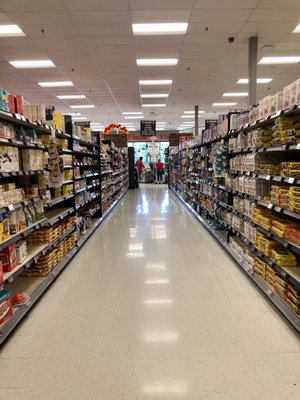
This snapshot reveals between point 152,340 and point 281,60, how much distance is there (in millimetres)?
7820

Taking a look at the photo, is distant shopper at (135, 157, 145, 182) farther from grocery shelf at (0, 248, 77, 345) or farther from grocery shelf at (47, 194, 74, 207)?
grocery shelf at (0, 248, 77, 345)

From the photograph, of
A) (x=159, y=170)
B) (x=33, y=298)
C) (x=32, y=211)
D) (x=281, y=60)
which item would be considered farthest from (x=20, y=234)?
(x=159, y=170)

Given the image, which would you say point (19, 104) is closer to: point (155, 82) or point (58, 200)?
point (58, 200)

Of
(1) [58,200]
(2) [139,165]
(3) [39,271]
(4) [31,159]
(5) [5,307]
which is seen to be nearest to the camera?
(5) [5,307]

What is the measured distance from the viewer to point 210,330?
280 centimetres

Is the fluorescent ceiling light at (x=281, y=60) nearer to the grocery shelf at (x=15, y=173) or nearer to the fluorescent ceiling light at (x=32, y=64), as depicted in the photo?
the fluorescent ceiling light at (x=32, y=64)

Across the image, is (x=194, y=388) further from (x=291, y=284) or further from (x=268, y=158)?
(x=268, y=158)

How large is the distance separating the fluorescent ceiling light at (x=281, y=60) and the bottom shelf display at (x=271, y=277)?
5.16 meters

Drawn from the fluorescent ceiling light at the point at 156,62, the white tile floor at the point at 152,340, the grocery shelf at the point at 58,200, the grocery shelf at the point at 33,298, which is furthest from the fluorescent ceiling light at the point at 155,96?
the white tile floor at the point at 152,340

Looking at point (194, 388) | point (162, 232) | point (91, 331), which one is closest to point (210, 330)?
point (194, 388)

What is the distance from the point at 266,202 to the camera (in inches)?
144

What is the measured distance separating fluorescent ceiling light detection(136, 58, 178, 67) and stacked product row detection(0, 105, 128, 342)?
2.86 m

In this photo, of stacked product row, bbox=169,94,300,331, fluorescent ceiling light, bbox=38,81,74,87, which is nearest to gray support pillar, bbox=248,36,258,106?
stacked product row, bbox=169,94,300,331

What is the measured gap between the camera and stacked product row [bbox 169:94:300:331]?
9.83 ft
